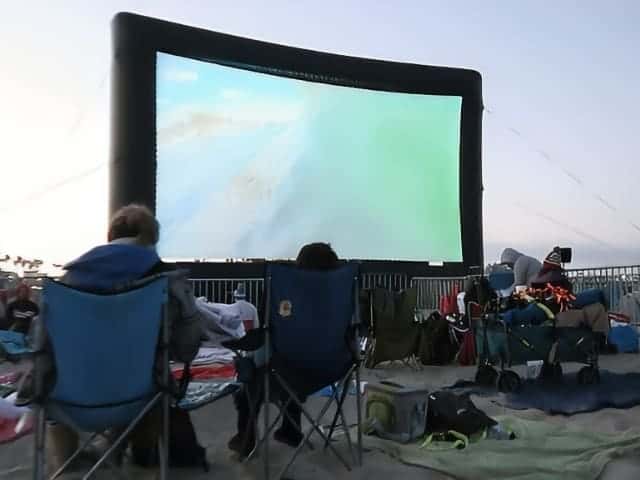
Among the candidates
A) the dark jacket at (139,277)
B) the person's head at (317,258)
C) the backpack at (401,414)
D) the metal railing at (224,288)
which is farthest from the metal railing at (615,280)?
the dark jacket at (139,277)

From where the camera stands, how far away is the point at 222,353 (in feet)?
18.3

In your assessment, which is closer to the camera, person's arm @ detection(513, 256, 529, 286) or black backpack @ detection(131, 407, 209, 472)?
black backpack @ detection(131, 407, 209, 472)

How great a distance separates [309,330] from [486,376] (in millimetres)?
2252

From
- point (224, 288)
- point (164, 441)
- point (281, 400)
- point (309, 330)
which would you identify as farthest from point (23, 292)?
point (164, 441)

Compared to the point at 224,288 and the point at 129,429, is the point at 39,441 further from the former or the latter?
the point at 224,288

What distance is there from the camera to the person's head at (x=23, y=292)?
6.15 metres

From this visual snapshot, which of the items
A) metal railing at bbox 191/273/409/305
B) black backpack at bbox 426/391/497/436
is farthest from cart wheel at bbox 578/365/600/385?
metal railing at bbox 191/273/409/305

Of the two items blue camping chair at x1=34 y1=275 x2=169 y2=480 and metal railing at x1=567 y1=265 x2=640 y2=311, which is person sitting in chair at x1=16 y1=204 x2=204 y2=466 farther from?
metal railing at x1=567 y1=265 x2=640 y2=311

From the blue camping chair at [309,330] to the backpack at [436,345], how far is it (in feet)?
9.68

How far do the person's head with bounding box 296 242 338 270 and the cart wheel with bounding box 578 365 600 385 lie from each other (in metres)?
2.32

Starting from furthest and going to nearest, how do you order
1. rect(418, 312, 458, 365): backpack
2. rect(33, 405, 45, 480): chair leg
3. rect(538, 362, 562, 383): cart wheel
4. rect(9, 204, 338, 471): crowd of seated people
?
rect(418, 312, 458, 365): backpack < rect(538, 362, 562, 383): cart wheel < rect(9, 204, 338, 471): crowd of seated people < rect(33, 405, 45, 480): chair leg

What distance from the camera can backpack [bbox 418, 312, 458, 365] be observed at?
5336mm

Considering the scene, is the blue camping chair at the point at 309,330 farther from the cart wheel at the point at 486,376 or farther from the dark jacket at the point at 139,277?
the cart wheel at the point at 486,376

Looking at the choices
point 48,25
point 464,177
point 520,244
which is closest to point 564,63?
point 464,177
